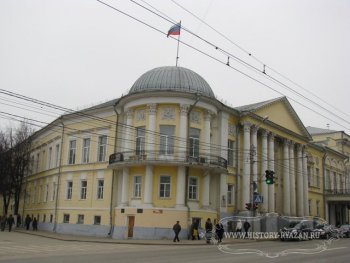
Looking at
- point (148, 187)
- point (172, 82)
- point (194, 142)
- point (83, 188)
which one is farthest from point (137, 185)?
point (172, 82)

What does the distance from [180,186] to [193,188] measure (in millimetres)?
1845

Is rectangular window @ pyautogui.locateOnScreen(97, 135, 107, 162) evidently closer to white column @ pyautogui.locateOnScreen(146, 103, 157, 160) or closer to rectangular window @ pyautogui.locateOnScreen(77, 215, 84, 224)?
rectangular window @ pyautogui.locateOnScreen(77, 215, 84, 224)

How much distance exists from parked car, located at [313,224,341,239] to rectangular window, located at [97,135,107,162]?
63.2 feet

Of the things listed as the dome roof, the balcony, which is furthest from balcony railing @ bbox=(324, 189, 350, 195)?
the dome roof

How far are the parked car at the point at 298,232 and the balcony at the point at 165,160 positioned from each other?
6631 mm

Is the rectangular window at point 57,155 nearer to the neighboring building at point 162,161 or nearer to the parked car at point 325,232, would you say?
the neighboring building at point 162,161

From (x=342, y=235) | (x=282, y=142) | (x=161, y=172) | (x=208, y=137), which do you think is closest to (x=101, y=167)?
(x=161, y=172)

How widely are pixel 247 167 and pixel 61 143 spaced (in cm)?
1835

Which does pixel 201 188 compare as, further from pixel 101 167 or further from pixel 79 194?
pixel 79 194

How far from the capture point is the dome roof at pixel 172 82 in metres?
33.7

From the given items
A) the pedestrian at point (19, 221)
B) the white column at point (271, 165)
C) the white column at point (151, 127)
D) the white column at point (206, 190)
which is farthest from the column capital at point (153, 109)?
the pedestrian at point (19, 221)

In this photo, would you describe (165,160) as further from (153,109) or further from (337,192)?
(337,192)

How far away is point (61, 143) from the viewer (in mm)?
42125

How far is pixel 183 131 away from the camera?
32.5m
